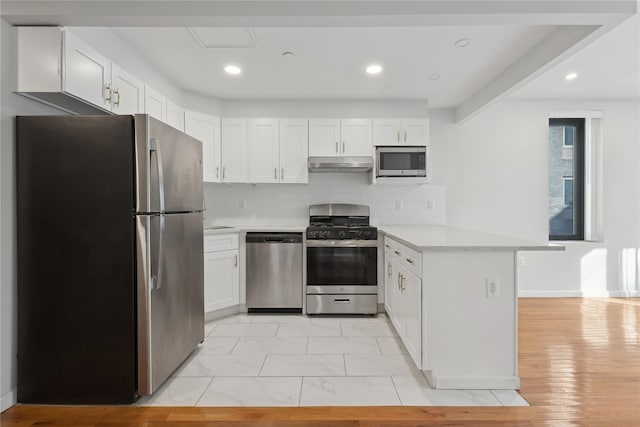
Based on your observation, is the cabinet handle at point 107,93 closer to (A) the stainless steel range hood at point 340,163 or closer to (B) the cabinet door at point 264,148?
(B) the cabinet door at point 264,148

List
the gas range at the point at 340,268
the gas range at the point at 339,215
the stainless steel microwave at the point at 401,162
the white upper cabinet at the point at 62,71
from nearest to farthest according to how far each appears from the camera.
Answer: the white upper cabinet at the point at 62,71, the gas range at the point at 340,268, the stainless steel microwave at the point at 401,162, the gas range at the point at 339,215

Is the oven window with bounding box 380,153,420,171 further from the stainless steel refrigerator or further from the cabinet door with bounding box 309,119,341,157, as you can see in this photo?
the stainless steel refrigerator

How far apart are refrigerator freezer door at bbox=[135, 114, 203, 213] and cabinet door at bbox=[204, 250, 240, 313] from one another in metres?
1.02

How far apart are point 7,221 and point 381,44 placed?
272 centimetres

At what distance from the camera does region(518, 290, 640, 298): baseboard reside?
4.54m

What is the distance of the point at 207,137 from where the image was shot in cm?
412

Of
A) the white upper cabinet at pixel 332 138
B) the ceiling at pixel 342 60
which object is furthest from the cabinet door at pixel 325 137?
the ceiling at pixel 342 60

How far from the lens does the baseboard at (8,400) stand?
2045mm

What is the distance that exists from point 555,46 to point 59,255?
349 centimetres

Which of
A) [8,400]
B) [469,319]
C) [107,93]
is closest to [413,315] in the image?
[469,319]

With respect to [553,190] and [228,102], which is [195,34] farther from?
[553,190]

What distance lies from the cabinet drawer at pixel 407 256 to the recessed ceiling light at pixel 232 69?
211 cm

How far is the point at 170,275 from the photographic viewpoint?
7.84 feet

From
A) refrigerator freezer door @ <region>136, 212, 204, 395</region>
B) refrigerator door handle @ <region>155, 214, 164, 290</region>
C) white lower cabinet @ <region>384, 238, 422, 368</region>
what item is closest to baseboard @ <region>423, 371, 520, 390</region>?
white lower cabinet @ <region>384, 238, 422, 368</region>
